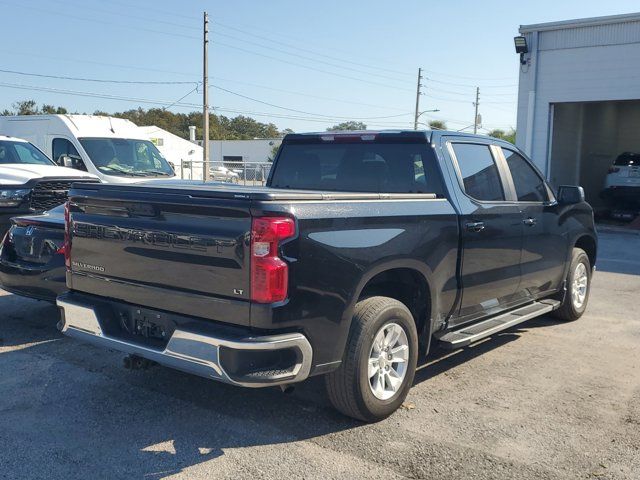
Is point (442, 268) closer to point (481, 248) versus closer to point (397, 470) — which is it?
point (481, 248)

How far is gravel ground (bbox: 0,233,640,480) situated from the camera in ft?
12.3

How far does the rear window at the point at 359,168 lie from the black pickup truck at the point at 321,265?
12 millimetres

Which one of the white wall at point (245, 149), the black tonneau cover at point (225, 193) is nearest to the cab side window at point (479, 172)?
the black tonneau cover at point (225, 193)

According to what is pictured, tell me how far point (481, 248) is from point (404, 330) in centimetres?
116

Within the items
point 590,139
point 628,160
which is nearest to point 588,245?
point 628,160

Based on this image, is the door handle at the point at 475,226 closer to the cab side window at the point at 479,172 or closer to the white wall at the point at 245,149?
the cab side window at the point at 479,172

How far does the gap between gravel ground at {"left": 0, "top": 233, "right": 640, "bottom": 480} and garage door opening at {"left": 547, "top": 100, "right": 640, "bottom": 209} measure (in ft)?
49.7

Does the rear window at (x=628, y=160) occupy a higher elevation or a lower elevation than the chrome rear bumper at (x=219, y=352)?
higher

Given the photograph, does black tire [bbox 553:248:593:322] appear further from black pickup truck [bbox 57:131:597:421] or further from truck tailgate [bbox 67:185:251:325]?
truck tailgate [bbox 67:185:251:325]

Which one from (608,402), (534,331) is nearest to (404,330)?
(608,402)

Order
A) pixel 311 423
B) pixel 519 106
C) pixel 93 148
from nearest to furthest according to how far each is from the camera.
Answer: pixel 311 423 → pixel 93 148 → pixel 519 106

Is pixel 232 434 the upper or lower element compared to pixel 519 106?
lower

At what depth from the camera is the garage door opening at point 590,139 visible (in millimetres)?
20500

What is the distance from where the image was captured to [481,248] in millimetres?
5203
